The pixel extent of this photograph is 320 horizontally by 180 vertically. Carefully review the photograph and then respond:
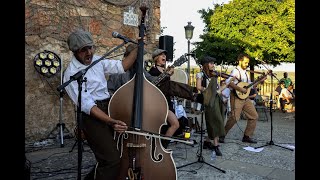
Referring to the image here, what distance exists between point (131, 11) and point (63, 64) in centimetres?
225

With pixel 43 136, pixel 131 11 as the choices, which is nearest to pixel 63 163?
pixel 43 136

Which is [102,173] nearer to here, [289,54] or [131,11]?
[131,11]

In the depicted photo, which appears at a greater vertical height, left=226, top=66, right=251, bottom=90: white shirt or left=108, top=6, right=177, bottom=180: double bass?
left=226, top=66, right=251, bottom=90: white shirt

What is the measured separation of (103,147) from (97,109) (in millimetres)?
351

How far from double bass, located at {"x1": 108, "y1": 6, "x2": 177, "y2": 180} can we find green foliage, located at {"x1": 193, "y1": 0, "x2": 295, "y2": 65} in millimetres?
12790

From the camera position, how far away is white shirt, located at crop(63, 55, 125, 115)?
2.70m

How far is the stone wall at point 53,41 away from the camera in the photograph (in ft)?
18.3

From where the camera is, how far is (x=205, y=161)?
14.9 ft

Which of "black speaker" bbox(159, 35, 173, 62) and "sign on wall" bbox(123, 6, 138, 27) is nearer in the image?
"black speaker" bbox(159, 35, 173, 62)

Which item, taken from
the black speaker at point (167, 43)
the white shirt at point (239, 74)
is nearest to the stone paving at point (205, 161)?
the white shirt at point (239, 74)

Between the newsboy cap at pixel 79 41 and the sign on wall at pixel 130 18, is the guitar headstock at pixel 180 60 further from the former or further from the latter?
the sign on wall at pixel 130 18

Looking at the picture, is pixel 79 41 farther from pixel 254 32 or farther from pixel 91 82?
pixel 254 32

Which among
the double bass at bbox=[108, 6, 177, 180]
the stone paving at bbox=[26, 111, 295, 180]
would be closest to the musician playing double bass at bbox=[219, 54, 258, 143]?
the stone paving at bbox=[26, 111, 295, 180]

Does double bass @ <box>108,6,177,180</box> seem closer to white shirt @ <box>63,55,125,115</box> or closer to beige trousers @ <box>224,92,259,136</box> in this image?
white shirt @ <box>63,55,125,115</box>
